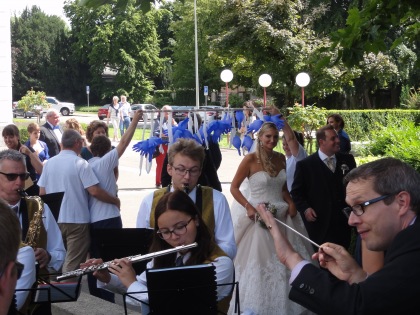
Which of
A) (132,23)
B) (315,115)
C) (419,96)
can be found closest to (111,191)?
(315,115)

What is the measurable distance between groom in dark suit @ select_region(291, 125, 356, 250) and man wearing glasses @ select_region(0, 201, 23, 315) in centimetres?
622

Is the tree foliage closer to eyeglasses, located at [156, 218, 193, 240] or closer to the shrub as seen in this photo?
eyeglasses, located at [156, 218, 193, 240]

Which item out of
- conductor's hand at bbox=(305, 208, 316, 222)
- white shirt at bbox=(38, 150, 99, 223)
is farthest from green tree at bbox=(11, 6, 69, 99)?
conductor's hand at bbox=(305, 208, 316, 222)

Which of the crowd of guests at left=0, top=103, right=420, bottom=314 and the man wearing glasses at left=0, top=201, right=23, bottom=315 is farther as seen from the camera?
the crowd of guests at left=0, top=103, right=420, bottom=314

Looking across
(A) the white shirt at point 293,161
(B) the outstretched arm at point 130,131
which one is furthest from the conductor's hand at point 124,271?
(A) the white shirt at point 293,161

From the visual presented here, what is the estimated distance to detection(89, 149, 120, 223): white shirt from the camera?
7914 mm

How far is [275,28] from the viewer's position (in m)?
35.4

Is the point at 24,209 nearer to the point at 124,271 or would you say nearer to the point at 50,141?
the point at 124,271

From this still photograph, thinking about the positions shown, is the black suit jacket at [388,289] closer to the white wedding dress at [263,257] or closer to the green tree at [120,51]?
the white wedding dress at [263,257]

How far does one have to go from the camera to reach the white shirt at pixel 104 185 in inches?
312

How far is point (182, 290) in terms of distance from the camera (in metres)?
3.64

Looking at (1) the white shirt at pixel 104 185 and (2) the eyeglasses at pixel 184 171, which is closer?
(2) the eyeglasses at pixel 184 171

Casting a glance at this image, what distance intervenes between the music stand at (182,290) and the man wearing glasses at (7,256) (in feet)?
5.01

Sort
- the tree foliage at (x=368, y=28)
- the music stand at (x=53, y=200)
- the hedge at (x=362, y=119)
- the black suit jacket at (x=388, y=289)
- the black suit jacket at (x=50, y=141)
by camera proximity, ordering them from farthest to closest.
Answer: the hedge at (x=362, y=119), the black suit jacket at (x=50, y=141), the tree foliage at (x=368, y=28), the music stand at (x=53, y=200), the black suit jacket at (x=388, y=289)
